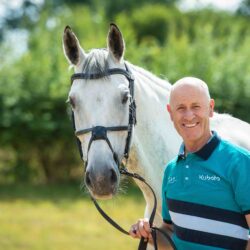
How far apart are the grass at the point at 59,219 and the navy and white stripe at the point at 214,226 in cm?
437

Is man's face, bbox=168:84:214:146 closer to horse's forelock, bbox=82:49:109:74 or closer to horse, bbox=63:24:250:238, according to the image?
horse, bbox=63:24:250:238

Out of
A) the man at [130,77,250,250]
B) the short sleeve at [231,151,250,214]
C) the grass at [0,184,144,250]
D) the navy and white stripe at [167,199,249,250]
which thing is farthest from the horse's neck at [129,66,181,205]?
the grass at [0,184,144,250]

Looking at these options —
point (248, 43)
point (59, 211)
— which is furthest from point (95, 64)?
point (248, 43)

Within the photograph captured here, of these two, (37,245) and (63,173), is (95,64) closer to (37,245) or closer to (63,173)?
(37,245)

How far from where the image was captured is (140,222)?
275cm

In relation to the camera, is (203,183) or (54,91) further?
(54,91)

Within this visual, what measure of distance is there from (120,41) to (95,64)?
9.3 inches

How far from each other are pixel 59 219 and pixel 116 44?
7633mm

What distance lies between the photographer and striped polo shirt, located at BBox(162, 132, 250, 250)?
91.7 inches

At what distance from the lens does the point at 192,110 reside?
244 cm

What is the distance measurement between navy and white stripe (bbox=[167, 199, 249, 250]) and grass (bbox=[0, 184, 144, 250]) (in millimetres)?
4371

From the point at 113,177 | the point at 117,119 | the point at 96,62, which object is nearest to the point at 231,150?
the point at 113,177

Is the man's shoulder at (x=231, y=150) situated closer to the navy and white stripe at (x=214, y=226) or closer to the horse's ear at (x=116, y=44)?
the navy and white stripe at (x=214, y=226)

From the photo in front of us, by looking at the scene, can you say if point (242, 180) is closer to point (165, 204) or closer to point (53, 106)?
point (165, 204)
